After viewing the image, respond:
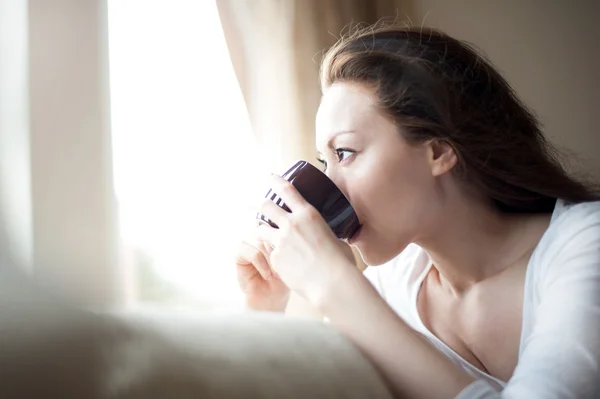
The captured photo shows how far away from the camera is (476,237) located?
41.1 inches

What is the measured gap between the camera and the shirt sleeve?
2.08ft

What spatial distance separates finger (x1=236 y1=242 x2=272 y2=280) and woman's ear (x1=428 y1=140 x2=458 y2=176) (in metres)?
0.33

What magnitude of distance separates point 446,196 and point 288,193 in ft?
1.02

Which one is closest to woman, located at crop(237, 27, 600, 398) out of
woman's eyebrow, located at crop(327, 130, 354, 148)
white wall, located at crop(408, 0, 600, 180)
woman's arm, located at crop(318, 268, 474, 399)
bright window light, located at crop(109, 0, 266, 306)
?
woman's eyebrow, located at crop(327, 130, 354, 148)

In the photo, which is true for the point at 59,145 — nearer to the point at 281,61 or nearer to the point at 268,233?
the point at 268,233

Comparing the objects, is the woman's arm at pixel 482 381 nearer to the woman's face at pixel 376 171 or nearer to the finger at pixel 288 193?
the finger at pixel 288 193

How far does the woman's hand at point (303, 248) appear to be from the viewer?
736 millimetres

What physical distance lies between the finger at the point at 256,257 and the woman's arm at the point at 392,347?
1.32ft

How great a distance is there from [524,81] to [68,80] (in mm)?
1224

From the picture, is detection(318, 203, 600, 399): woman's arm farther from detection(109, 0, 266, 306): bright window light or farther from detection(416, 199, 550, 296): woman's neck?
detection(109, 0, 266, 306): bright window light

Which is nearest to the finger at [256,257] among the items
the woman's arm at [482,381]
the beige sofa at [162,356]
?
the woman's arm at [482,381]

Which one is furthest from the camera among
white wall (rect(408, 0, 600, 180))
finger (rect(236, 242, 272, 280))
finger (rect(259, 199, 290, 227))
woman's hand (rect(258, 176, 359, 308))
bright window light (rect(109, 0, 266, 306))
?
white wall (rect(408, 0, 600, 180))

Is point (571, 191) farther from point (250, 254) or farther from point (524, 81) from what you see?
point (524, 81)

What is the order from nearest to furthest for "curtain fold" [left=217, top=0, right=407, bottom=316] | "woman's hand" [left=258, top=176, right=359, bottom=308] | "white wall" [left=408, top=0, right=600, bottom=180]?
"woman's hand" [left=258, top=176, right=359, bottom=308]
"curtain fold" [left=217, top=0, right=407, bottom=316]
"white wall" [left=408, top=0, right=600, bottom=180]
